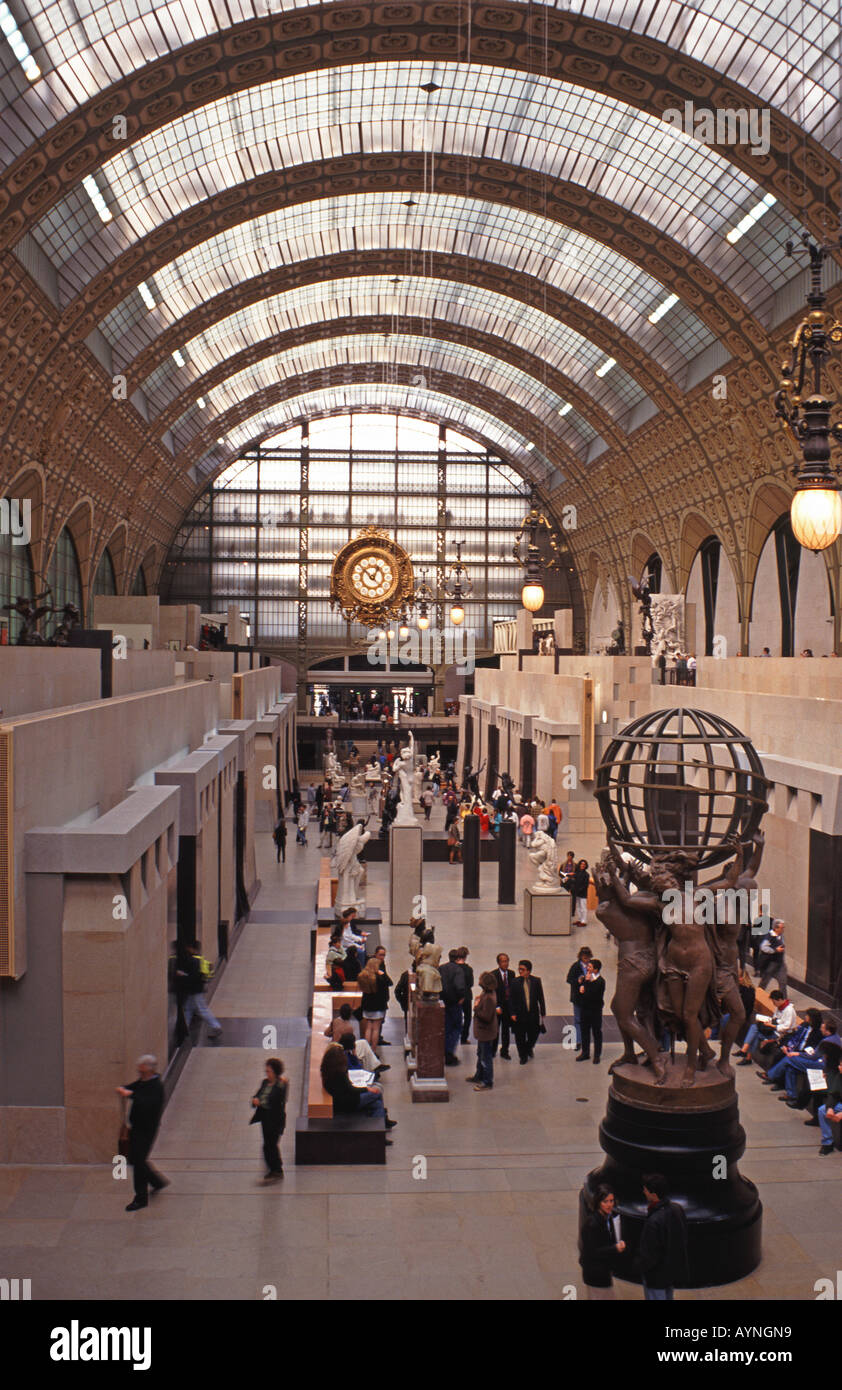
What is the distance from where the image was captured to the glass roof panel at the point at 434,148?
103 feet

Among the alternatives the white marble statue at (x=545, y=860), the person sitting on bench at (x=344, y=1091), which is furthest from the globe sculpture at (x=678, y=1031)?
the white marble statue at (x=545, y=860)

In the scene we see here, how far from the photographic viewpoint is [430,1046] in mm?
12719

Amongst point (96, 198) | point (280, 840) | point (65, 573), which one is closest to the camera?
point (280, 840)

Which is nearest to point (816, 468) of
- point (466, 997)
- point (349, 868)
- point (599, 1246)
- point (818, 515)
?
point (818, 515)

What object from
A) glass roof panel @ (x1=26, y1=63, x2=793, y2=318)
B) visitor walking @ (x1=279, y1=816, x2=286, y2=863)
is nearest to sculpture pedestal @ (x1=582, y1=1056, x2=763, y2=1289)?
visitor walking @ (x1=279, y1=816, x2=286, y2=863)

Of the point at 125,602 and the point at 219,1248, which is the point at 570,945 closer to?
the point at 219,1248

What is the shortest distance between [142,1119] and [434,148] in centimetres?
3153

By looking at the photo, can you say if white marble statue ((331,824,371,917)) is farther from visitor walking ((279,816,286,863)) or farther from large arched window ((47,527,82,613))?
large arched window ((47,527,82,613))

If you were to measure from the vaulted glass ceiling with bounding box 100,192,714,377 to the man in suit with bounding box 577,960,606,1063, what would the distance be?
2977 cm

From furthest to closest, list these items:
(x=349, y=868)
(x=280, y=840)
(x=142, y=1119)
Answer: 1. (x=280, y=840)
2. (x=349, y=868)
3. (x=142, y=1119)

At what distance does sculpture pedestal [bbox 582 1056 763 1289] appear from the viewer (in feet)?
28.1

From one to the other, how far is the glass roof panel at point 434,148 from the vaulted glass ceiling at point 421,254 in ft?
15.3

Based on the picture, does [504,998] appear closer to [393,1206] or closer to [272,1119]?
[272,1119]

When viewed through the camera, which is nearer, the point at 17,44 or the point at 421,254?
the point at 17,44
